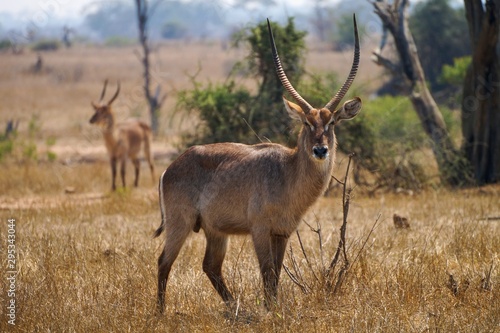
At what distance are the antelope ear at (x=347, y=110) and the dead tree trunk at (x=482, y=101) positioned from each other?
215 inches

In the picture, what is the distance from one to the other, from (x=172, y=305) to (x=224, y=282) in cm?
46

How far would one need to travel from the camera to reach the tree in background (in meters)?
30.0

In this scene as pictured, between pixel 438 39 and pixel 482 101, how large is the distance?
19.9 metres

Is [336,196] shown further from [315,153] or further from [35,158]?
[35,158]

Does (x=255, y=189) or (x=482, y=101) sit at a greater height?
(x=482, y=101)

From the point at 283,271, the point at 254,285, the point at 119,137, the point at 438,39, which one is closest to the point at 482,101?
the point at 283,271

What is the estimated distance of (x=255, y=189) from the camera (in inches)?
223

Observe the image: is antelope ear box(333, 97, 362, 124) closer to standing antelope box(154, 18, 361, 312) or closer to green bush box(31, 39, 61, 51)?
standing antelope box(154, 18, 361, 312)

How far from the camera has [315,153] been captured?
17.6 feet

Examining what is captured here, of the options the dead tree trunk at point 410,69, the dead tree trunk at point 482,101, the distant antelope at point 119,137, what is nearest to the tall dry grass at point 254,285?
the dead tree trunk at point 482,101

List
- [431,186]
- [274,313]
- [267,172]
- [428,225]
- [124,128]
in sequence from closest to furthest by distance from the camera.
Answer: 1. [274,313]
2. [267,172]
3. [428,225]
4. [431,186]
5. [124,128]

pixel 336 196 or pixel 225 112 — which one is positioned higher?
pixel 225 112

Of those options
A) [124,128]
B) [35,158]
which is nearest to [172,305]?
[124,128]

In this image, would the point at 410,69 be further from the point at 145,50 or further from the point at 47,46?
the point at 47,46
